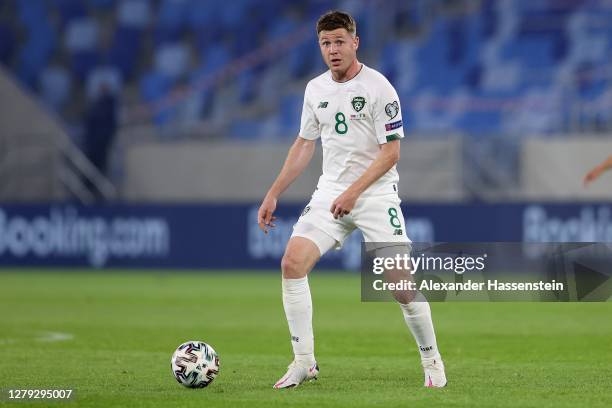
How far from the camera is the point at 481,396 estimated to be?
7.14 meters

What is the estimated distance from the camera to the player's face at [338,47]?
7352 mm

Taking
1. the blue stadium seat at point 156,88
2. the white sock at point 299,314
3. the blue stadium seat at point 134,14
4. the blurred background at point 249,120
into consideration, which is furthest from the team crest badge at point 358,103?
the blue stadium seat at point 134,14

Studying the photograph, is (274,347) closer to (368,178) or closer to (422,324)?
(422,324)

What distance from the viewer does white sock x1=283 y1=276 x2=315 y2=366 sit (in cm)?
752

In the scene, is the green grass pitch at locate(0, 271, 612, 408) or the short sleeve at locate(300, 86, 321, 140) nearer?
the green grass pitch at locate(0, 271, 612, 408)

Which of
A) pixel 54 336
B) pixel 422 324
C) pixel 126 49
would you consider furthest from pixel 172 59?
pixel 422 324

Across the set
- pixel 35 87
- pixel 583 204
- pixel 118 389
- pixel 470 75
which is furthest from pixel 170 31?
pixel 118 389

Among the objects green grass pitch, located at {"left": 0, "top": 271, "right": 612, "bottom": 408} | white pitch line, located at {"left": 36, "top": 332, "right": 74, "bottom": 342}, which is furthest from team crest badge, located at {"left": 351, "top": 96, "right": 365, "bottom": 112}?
white pitch line, located at {"left": 36, "top": 332, "right": 74, "bottom": 342}

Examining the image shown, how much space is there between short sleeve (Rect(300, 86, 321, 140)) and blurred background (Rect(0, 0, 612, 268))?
1256cm

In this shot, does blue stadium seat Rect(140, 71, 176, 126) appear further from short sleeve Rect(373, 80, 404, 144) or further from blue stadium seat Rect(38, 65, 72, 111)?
short sleeve Rect(373, 80, 404, 144)

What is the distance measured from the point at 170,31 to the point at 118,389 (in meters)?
20.3

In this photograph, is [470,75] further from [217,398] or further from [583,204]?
[217,398]

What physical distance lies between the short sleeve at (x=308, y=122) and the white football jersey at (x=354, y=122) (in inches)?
0.5

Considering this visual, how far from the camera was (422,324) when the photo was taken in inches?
293
